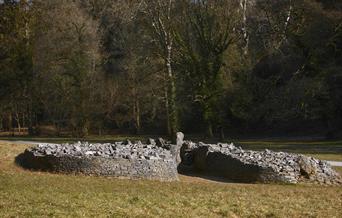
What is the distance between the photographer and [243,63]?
41.5 m

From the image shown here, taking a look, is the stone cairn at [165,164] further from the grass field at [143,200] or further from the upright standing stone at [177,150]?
the grass field at [143,200]

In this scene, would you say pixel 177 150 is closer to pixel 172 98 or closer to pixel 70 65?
pixel 172 98

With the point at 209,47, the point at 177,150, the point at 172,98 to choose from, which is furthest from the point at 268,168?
the point at 209,47

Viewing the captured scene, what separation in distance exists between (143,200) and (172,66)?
3297 cm

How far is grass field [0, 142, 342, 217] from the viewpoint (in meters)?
10.3

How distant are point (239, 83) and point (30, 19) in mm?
20321

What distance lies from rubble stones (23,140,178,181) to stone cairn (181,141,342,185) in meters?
2.65

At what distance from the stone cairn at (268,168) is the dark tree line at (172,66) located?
17280mm

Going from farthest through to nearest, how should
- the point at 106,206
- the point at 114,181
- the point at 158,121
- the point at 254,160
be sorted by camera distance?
the point at 158,121
the point at 254,160
the point at 114,181
the point at 106,206

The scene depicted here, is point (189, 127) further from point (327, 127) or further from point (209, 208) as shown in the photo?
point (209, 208)

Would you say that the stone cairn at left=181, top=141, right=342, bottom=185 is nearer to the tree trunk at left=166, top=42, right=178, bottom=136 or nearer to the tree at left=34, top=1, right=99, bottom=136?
the tree trunk at left=166, top=42, right=178, bottom=136

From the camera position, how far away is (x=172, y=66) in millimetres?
44000

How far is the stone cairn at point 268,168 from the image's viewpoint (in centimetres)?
1888

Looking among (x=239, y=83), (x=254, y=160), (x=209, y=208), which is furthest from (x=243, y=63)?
(x=209, y=208)
